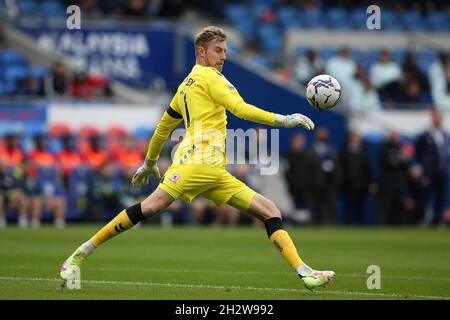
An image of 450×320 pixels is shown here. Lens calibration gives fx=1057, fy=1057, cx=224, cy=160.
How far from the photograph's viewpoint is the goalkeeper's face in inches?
407

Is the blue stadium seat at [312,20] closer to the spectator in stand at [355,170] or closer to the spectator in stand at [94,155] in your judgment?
the spectator in stand at [355,170]

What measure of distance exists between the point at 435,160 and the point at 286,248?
15.4 metres

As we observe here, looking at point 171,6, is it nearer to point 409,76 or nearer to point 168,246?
point 409,76

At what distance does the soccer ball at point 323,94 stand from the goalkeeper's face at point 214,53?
91 centimetres

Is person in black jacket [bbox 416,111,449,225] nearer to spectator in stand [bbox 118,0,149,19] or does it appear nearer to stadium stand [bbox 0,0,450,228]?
stadium stand [bbox 0,0,450,228]

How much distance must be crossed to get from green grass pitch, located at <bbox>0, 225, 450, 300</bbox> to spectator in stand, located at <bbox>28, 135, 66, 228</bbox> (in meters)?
1.88

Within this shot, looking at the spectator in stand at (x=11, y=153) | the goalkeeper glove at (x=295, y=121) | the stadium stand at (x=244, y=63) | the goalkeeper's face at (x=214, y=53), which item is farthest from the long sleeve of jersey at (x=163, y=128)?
the spectator in stand at (x=11, y=153)

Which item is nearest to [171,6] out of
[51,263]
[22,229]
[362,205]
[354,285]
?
[362,205]

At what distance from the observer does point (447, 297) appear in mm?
9961

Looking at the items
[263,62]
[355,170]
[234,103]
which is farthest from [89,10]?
[234,103]

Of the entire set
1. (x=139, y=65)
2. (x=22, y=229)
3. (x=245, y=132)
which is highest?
(x=139, y=65)

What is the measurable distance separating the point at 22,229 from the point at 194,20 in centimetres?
1024

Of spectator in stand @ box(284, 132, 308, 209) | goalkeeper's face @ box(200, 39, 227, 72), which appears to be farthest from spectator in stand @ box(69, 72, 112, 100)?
goalkeeper's face @ box(200, 39, 227, 72)

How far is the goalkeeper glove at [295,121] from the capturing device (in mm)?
9492
